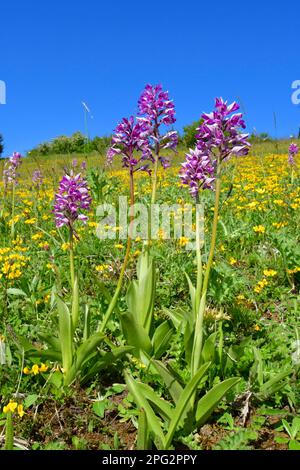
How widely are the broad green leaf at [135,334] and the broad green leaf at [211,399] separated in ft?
2.09

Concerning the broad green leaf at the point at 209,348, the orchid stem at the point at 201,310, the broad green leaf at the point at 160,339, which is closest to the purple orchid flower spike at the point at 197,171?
the orchid stem at the point at 201,310

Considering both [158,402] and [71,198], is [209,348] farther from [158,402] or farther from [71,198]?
[71,198]

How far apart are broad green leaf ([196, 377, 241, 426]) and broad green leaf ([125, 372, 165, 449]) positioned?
0.78 ft

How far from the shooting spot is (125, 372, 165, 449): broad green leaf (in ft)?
7.52

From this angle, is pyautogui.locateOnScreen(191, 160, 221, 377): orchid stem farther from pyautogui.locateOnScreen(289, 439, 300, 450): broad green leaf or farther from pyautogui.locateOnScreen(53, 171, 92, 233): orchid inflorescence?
pyautogui.locateOnScreen(53, 171, 92, 233): orchid inflorescence

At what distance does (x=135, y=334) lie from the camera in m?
2.90

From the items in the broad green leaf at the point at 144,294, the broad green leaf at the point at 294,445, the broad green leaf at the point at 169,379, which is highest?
the broad green leaf at the point at 144,294

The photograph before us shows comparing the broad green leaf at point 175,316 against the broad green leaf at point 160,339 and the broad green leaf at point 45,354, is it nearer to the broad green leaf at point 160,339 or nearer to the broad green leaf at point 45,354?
the broad green leaf at point 160,339

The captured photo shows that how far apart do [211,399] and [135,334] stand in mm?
714

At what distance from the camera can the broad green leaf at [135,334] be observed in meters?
2.82

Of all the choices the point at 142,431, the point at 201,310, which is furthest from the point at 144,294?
the point at 142,431

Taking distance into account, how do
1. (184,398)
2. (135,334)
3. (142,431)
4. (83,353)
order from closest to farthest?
(142,431) < (184,398) < (83,353) < (135,334)

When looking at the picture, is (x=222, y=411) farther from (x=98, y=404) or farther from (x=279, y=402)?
(x=98, y=404)

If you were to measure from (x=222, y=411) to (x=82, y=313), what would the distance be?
4.23ft
